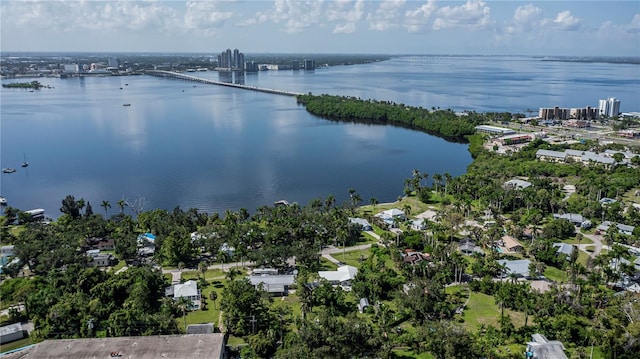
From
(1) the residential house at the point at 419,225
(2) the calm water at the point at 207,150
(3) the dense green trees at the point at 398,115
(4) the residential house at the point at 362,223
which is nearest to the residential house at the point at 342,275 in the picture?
(4) the residential house at the point at 362,223

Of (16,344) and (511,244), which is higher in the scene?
(511,244)

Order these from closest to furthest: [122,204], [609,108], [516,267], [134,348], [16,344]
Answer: [134,348], [16,344], [516,267], [122,204], [609,108]

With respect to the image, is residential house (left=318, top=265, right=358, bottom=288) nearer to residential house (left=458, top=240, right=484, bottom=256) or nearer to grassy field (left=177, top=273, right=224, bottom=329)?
grassy field (left=177, top=273, right=224, bottom=329)

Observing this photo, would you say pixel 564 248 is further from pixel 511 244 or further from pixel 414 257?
pixel 414 257

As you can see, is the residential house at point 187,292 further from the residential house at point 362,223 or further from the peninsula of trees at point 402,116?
the peninsula of trees at point 402,116

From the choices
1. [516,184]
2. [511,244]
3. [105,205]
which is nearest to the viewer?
[511,244]

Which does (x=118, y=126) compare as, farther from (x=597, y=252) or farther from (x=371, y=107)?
(x=597, y=252)

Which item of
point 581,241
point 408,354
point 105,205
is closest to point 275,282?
point 408,354
